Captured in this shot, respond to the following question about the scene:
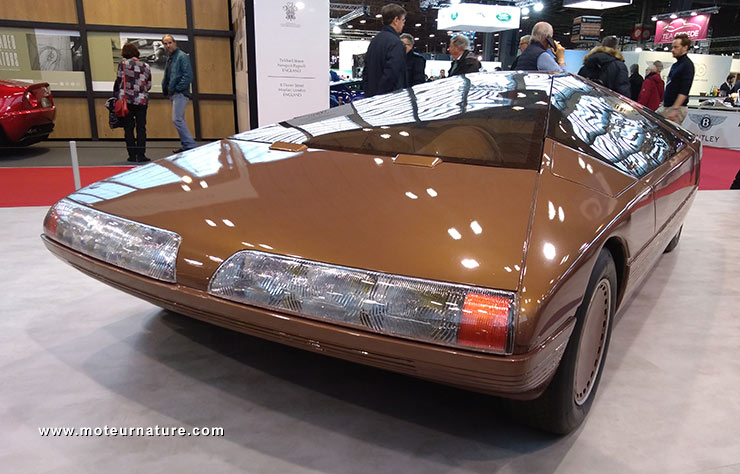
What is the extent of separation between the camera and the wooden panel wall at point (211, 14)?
777 centimetres

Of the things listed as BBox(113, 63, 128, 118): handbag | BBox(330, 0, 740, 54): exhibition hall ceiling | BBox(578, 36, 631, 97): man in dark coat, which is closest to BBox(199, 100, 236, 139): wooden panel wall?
BBox(113, 63, 128, 118): handbag

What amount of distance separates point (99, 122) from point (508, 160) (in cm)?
785

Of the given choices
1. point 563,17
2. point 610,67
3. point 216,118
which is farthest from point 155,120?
point 563,17

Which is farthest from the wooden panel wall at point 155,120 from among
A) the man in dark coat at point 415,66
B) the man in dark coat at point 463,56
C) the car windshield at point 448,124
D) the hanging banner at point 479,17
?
the hanging banner at point 479,17

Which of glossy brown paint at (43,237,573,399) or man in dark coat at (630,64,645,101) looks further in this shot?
man in dark coat at (630,64,645,101)

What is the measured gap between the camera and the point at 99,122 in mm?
7910

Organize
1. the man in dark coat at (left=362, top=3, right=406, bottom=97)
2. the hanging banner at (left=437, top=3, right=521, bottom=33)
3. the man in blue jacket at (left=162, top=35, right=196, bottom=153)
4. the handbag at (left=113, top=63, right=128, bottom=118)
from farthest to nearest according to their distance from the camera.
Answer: the hanging banner at (left=437, top=3, right=521, bottom=33) < the man in blue jacket at (left=162, top=35, right=196, bottom=153) < the handbag at (left=113, top=63, right=128, bottom=118) < the man in dark coat at (left=362, top=3, right=406, bottom=97)

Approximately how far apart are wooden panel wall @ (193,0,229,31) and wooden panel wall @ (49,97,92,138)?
203 centimetres

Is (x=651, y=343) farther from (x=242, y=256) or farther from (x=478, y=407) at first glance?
(x=242, y=256)

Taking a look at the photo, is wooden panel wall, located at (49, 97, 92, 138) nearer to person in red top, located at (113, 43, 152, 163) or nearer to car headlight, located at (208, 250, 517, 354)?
person in red top, located at (113, 43, 152, 163)

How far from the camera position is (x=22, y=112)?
19.0 feet

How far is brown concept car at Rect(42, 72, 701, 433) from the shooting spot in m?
1.11

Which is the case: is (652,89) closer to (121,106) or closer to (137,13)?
(121,106)

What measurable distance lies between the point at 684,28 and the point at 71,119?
17.4m
